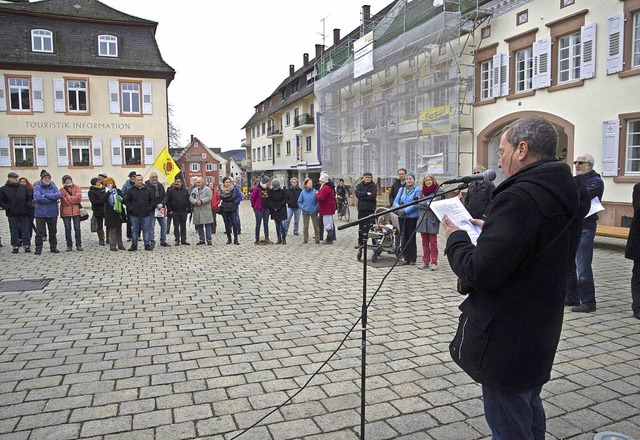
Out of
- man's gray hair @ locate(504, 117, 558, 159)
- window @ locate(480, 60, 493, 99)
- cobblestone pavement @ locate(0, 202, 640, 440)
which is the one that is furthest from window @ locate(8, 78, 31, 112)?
man's gray hair @ locate(504, 117, 558, 159)

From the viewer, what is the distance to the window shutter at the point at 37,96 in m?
30.1

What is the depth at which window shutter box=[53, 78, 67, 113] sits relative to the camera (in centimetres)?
3041

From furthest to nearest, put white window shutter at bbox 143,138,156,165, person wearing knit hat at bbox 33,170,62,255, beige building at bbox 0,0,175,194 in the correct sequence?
white window shutter at bbox 143,138,156,165 < beige building at bbox 0,0,175,194 < person wearing knit hat at bbox 33,170,62,255

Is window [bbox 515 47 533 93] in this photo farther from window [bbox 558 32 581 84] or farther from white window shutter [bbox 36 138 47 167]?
white window shutter [bbox 36 138 47 167]

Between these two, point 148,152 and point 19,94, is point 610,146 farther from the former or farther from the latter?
point 19,94

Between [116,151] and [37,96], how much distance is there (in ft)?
18.3

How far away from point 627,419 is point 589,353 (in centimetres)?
133

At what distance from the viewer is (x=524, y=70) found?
1666 cm

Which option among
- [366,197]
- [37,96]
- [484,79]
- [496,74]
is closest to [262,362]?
[366,197]

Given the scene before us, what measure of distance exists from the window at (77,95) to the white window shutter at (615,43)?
1151 inches

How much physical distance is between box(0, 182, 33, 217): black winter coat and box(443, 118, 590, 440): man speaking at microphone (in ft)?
38.2

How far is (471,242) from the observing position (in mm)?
2293

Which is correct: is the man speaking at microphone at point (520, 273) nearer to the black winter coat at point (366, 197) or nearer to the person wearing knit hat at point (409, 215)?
the person wearing knit hat at point (409, 215)

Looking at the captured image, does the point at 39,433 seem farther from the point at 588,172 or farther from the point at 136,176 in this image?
the point at 136,176
